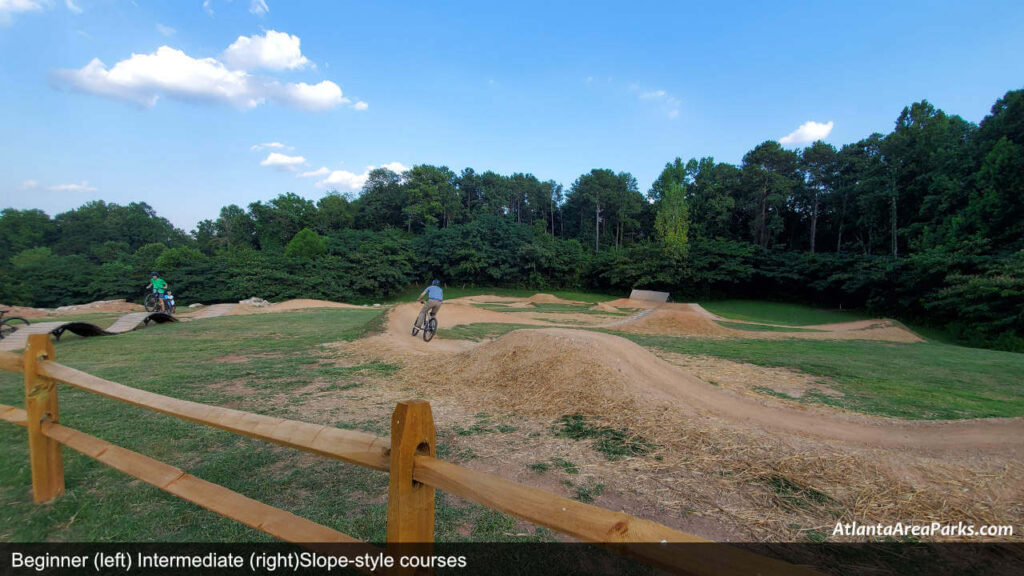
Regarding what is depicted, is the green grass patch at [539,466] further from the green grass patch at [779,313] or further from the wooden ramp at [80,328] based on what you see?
the green grass patch at [779,313]

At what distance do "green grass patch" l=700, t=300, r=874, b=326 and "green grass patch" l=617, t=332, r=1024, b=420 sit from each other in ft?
54.3

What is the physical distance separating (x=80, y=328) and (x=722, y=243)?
46418 millimetres

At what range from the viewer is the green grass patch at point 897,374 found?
689cm

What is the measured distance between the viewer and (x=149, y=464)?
2.64m

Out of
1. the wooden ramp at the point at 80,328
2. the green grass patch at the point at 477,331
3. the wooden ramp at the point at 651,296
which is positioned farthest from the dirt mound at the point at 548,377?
the wooden ramp at the point at 651,296

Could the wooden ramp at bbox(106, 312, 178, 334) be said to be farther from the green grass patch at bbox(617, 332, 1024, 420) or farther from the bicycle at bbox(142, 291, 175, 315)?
the green grass patch at bbox(617, 332, 1024, 420)

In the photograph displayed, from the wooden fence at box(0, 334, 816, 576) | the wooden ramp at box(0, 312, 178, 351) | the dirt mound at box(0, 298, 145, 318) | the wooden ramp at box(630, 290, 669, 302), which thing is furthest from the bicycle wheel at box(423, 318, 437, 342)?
the wooden ramp at box(630, 290, 669, 302)

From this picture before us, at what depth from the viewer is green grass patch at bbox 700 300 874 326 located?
3106cm

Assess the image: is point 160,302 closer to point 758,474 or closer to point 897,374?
point 758,474

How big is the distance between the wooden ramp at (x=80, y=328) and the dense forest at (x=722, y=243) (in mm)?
24170

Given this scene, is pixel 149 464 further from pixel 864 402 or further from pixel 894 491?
pixel 864 402

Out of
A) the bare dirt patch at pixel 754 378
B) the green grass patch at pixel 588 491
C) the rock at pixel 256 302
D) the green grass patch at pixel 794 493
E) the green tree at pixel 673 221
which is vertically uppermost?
the green tree at pixel 673 221

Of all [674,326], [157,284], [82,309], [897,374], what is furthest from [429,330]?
[82,309]

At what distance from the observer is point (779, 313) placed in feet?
113
